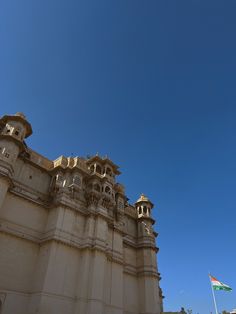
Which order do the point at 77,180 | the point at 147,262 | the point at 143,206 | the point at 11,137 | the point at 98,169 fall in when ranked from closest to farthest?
the point at 11,137 < the point at 77,180 < the point at 147,262 < the point at 98,169 < the point at 143,206

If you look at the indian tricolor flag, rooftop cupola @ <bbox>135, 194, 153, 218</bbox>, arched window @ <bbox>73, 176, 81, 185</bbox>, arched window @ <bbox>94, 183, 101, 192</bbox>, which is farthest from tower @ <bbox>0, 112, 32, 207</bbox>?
the indian tricolor flag

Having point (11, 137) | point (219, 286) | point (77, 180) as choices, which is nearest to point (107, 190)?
point (77, 180)

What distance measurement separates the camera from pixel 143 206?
126ft

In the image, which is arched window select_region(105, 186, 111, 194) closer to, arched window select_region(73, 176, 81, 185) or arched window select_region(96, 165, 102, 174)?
arched window select_region(96, 165, 102, 174)

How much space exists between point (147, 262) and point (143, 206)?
26.1 ft

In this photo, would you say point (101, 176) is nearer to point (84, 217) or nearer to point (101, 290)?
point (84, 217)

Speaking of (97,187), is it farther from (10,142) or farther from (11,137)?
(11,137)

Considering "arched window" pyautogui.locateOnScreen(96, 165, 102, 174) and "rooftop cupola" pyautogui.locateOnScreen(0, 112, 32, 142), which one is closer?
"rooftop cupola" pyautogui.locateOnScreen(0, 112, 32, 142)

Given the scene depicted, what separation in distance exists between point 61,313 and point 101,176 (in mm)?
14505

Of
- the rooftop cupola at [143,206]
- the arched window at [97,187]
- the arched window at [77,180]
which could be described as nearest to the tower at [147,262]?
the rooftop cupola at [143,206]

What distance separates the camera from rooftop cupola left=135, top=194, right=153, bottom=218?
37.8 metres

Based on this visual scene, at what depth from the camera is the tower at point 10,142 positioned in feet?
72.9

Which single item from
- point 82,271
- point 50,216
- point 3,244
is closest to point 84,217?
point 50,216

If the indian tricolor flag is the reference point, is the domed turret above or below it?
above
